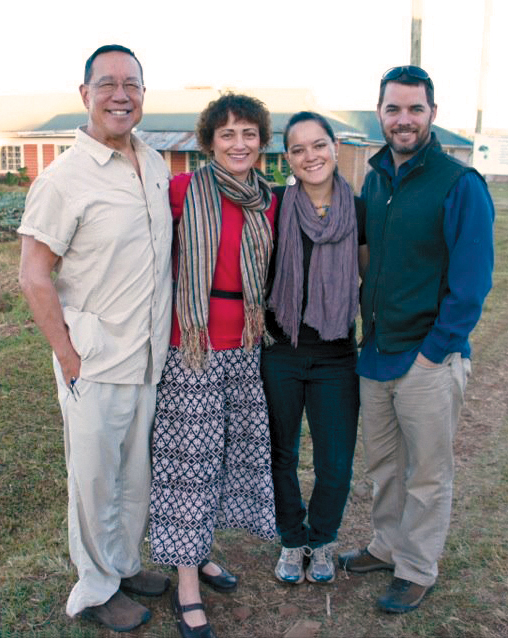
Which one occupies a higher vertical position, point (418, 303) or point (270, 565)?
point (418, 303)

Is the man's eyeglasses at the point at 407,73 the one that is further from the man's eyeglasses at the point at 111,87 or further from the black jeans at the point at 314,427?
the black jeans at the point at 314,427

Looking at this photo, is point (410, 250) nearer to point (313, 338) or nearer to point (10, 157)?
point (313, 338)

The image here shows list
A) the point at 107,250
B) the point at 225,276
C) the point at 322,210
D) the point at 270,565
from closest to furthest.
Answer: the point at 107,250 < the point at 225,276 < the point at 322,210 < the point at 270,565

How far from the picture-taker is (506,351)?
742cm

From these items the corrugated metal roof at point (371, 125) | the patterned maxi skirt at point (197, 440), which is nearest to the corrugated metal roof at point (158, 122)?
the corrugated metal roof at point (371, 125)

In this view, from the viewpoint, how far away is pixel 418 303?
293 cm

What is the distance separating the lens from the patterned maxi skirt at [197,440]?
2.98m

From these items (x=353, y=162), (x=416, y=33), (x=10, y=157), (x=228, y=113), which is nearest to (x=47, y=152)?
(x=10, y=157)

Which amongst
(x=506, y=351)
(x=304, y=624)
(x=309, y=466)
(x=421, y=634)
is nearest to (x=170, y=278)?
(x=304, y=624)

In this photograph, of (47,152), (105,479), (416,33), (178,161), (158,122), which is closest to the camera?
(105,479)

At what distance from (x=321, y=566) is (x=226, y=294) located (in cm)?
137

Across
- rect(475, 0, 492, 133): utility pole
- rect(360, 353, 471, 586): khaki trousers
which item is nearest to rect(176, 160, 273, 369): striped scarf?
rect(360, 353, 471, 586): khaki trousers

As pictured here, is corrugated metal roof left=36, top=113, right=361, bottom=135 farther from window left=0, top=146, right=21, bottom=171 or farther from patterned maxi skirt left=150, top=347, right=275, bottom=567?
patterned maxi skirt left=150, top=347, right=275, bottom=567

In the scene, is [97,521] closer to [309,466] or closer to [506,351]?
[309,466]
